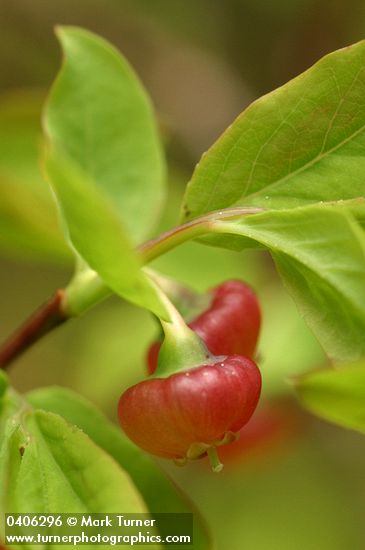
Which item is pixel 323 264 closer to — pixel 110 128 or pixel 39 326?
pixel 39 326

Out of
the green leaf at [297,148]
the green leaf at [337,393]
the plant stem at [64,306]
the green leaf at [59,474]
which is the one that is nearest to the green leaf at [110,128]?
the plant stem at [64,306]

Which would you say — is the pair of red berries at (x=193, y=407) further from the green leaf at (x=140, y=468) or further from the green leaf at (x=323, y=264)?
the green leaf at (x=140, y=468)

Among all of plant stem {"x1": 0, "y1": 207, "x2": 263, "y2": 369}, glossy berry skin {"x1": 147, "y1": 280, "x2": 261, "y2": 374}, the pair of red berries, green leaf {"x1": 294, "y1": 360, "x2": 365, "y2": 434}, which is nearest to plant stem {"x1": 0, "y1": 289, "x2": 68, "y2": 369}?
plant stem {"x1": 0, "y1": 207, "x2": 263, "y2": 369}

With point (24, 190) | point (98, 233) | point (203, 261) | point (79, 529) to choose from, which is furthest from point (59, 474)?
point (203, 261)

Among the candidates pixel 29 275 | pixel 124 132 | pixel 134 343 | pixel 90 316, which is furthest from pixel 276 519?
pixel 124 132

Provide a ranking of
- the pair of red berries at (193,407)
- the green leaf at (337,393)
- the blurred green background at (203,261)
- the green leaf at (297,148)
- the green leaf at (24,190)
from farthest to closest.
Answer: the blurred green background at (203,261), the green leaf at (24,190), the green leaf at (297,148), the pair of red berries at (193,407), the green leaf at (337,393)

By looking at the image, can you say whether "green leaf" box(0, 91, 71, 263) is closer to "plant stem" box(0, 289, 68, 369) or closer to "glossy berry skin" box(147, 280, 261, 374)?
"plant stem" box(0, 289, 68, 369)

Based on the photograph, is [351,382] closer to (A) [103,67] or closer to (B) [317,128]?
(B) [317,128]
